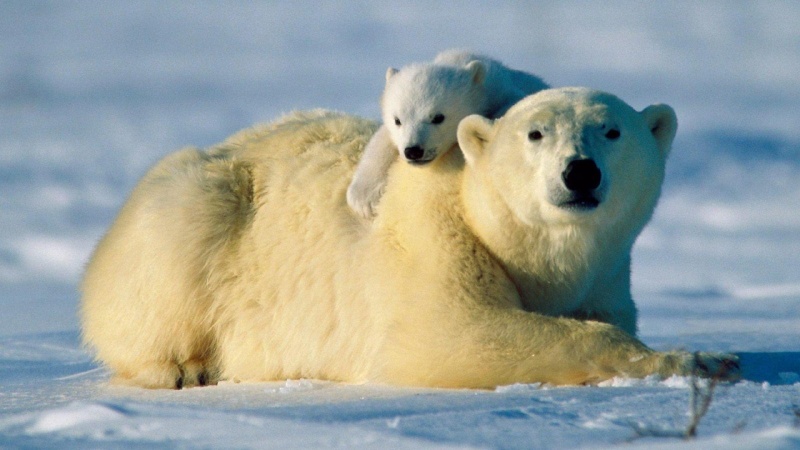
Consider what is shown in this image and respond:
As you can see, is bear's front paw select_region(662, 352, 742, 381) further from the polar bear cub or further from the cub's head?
the polar bear cub

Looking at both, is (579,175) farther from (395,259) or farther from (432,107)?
(432,107)

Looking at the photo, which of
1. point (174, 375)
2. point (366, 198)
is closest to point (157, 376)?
point (174, 375)

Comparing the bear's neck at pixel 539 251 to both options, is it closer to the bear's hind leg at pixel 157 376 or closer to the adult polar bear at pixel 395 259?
the adult polar bear at pixel 395 259

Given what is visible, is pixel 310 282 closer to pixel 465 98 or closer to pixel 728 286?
pixel 465 98

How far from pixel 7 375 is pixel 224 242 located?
155cm

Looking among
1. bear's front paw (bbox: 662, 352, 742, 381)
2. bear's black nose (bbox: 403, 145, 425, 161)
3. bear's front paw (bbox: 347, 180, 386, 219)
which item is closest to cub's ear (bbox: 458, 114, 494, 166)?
bear's black nose (bbox: 403, 145, 425, 161)

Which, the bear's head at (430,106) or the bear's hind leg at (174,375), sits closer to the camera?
the bear's head at (430,106)

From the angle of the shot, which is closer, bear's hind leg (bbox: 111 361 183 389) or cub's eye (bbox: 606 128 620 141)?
cub's eye (bbox: 606 128 620 141)

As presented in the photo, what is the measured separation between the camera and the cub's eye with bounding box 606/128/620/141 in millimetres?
4295

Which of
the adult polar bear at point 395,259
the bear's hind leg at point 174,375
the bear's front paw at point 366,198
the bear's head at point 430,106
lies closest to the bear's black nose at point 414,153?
the bear's head at point 430,106

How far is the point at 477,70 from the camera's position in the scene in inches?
200

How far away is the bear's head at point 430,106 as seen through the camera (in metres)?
4.80

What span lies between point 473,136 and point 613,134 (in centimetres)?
57

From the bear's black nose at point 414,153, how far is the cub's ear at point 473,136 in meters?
0.20
